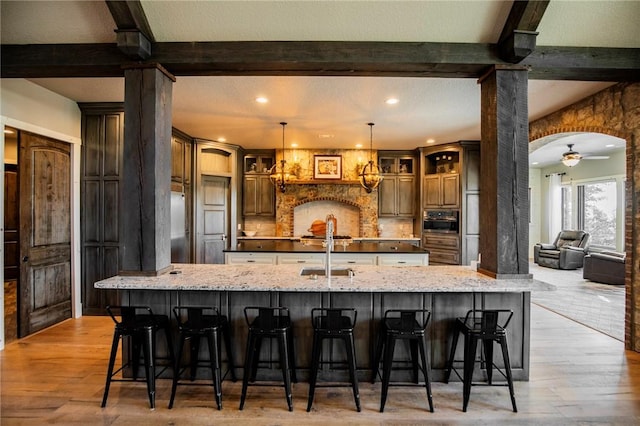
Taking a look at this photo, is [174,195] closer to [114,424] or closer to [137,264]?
[137,264]

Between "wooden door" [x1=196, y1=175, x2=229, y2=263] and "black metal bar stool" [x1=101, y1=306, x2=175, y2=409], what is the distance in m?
3.43

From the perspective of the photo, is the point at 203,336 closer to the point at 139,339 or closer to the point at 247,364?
the point at 247,364

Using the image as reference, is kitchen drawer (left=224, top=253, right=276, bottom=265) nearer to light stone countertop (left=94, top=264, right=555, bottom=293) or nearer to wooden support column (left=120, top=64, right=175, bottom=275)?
light stone countertop (left=94, top=264, right=555, bottom=293)

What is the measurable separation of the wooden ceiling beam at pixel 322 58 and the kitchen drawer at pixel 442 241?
419cm

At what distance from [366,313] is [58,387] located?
2.53m

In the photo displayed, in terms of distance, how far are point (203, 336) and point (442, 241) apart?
560 centimetres

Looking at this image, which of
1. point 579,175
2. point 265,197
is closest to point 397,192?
point 265,197

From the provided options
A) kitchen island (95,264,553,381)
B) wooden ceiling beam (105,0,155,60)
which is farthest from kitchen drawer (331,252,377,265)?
wooden ceiling beam (105,0,155,60)

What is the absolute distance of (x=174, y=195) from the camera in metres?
5.20

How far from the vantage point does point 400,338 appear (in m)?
2.35

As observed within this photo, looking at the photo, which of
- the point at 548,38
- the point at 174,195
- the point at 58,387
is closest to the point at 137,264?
the point at 58,387

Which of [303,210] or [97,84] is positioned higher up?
[97,84]

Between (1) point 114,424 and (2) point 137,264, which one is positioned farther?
(2) point 137,264

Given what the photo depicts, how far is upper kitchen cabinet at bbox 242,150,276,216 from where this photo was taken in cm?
728
